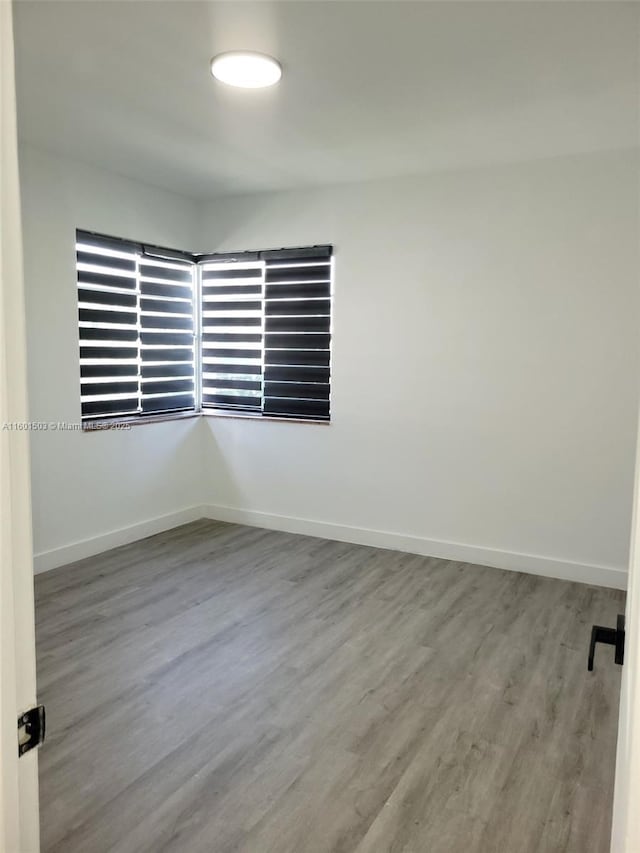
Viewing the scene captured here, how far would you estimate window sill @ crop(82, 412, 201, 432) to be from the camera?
14.8 feet

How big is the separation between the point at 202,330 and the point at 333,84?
3.02 m

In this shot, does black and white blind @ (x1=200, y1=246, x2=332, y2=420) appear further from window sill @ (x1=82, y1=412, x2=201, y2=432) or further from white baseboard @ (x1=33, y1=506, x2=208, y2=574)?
white baseboard @ (x1=33, y1=506, x2=208, y2=574)

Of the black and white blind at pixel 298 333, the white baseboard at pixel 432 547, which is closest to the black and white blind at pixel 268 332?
the black and white blind at pixel 298 333

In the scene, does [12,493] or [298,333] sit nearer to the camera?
[12,493]

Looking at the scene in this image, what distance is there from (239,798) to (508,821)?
0.88m

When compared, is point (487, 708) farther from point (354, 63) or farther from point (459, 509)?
point (354, 63)

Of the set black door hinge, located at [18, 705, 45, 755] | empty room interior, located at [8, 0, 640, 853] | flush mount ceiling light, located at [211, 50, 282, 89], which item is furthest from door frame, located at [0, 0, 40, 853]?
flush mount ceiling light, located at [211, 50, 282, 89]

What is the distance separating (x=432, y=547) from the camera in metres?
4.64

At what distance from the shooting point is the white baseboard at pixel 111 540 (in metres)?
4.24

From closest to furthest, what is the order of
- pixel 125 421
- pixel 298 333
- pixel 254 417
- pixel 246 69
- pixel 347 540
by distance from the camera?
pixel 246 69
pixel 125 421
pixel 347 540
pixel 298 333
pixel 254 417

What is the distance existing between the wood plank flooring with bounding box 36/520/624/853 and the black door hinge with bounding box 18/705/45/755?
4.35 feet

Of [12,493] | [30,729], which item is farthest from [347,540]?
[12,493]

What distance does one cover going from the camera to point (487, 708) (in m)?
2.71

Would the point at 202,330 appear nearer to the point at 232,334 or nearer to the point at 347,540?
the point at 232,334
